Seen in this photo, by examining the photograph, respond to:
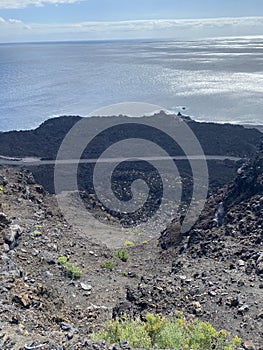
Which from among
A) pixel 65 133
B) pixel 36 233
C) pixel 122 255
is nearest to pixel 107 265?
pixel 122 255

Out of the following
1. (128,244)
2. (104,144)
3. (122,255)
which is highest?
(104,144)

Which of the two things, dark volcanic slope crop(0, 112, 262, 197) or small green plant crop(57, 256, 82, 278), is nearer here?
small green plant crop(57, 256, 82, 278)

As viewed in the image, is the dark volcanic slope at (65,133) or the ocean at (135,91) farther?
the ocean at (135,91)

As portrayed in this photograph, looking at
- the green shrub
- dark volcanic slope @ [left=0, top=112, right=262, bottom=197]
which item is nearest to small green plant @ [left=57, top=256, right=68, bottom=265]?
the green shrub

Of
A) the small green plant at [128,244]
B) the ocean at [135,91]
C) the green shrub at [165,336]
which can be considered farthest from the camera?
the ocean at [135,91]

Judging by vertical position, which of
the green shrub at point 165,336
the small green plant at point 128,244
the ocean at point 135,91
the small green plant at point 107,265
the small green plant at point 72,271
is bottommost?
the small green plant at point 128,244

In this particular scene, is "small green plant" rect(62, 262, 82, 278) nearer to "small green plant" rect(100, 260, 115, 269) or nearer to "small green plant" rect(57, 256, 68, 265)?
"small green plant" rect(57, 256, 68, 265)

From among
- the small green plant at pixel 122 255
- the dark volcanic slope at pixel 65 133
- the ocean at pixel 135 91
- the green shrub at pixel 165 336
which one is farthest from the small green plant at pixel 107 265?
the ocean at pixel 135 91

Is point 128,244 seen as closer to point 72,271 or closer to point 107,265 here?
point 107,265

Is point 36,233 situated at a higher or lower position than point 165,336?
lower

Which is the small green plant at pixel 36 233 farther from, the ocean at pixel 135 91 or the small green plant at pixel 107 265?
the ocean at pixel 135 91

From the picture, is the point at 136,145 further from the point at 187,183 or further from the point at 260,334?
the point at 260,334

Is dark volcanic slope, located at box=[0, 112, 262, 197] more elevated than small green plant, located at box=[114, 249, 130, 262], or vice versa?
dark volcanic slope, located at box=[0, 112, 262, 197]

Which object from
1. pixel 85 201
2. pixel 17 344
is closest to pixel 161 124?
pixel 85 201
